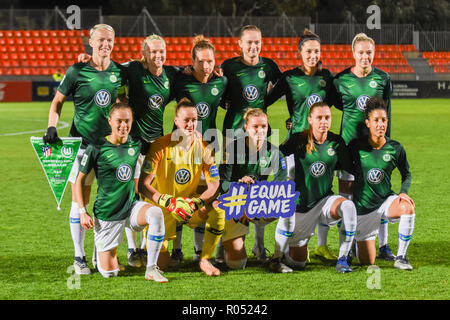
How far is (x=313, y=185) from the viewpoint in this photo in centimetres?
486

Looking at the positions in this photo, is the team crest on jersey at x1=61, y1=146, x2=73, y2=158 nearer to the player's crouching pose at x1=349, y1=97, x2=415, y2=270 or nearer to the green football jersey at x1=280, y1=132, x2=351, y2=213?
the green football jersey at x1=280, y1=132, x2=351, y2=213

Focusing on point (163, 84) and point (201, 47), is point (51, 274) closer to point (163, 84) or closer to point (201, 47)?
point (163, 84)

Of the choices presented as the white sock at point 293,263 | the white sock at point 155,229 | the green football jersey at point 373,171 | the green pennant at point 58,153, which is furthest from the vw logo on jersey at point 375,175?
the green pennant at point 58,153

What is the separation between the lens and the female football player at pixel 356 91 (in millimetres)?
5100

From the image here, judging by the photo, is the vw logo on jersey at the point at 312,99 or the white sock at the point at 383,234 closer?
the vw logo on jersey at the point at 312,99

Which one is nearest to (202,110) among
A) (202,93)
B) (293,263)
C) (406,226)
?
(202,93)

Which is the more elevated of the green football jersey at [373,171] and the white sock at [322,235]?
the green football jersey at [373,171]

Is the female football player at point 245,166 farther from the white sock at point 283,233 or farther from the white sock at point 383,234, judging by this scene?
the white sock at point 383,234

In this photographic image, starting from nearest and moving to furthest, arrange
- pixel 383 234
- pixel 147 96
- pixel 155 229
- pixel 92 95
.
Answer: pixel 155 229 < pixel 92 95 < pixel 147 96 < pixel 383 234

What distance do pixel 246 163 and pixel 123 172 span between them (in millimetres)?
905

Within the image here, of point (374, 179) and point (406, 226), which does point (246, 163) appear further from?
point (406, 226)

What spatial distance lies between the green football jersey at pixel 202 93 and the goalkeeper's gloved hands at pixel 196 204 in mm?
669

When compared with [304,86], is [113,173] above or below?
below

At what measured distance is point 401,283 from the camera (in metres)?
4.50
